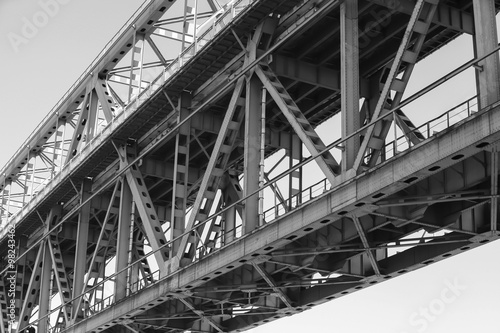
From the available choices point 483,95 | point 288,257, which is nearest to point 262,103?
point 288,257

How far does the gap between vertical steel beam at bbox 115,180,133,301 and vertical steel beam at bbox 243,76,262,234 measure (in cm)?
1199

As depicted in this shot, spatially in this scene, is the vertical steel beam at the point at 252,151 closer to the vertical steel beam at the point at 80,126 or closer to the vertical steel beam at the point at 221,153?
the vertical steel beam at the point at 221,153

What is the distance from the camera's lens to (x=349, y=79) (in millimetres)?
32125

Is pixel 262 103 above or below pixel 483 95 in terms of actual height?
above

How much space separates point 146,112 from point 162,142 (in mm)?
1580

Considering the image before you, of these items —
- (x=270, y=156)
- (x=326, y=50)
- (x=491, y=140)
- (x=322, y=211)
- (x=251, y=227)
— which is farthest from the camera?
(x=270, y=156)

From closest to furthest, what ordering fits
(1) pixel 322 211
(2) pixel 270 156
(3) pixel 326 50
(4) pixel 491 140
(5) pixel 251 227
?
(4) pixel 491 140 < (1) pixel 322 211 < (5) pixel 251 227 < (3) pixel 326 50 < (2) pixel 270 156

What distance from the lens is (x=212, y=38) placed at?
129 feet

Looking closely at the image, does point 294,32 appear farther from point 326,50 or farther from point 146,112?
point 146,112

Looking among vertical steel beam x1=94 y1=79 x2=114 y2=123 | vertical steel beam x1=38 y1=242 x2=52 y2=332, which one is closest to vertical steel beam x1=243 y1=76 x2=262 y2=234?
vertical steel beam x1=94 y1=79 x2=114 y2=123

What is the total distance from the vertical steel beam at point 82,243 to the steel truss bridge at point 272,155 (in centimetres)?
11

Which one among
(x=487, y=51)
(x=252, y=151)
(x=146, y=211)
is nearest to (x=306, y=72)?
(x=252, y=151)

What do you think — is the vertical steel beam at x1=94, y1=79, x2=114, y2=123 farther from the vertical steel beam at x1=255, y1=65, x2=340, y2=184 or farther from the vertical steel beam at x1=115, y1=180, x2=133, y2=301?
the vertical steel beam at x1=255, y1=65, x2=340, y2=184

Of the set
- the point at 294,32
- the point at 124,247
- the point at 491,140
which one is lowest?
the point at 491,140
